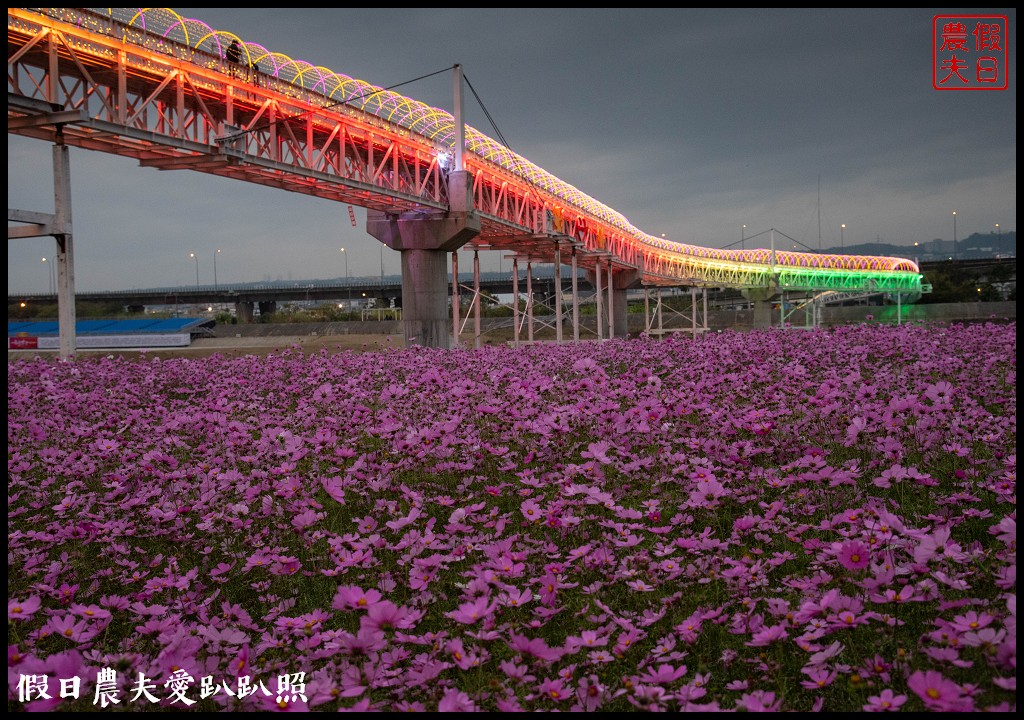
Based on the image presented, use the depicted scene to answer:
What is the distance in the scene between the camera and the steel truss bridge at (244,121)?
1522 centimetres

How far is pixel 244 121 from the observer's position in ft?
66.2

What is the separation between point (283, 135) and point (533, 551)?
19.7m

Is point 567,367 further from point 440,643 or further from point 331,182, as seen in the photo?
point 331,182

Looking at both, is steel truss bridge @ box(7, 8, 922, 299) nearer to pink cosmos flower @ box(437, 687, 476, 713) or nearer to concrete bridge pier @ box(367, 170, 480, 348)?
concrete bridge pier @ box(367, 170, 480, 348)

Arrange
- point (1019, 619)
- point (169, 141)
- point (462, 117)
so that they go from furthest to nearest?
point (462, 117), point (169, 141), point (1019, 619)

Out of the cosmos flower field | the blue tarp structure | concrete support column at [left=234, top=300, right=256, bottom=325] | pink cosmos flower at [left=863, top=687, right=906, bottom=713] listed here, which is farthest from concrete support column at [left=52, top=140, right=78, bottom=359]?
concrete support column at [left=234, top=300, right=256, bottom=325]

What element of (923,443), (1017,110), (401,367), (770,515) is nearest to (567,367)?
(401,367)

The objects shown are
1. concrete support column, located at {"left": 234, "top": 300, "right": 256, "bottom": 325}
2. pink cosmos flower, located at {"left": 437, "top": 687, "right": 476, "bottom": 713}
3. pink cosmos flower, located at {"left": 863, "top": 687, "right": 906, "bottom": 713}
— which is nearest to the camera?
pink cosmos flower, located at {"left": 863, "top": 687, "right": 906, "bottom": 713}

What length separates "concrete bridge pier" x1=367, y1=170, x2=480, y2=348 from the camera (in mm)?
25922

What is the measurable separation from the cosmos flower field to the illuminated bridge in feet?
23.3

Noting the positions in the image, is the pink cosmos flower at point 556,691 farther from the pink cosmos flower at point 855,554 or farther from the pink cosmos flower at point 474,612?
the pink cosmos flower at point 855,554

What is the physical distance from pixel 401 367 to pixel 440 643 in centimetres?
740

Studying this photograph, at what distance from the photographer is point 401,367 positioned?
9.58 meters

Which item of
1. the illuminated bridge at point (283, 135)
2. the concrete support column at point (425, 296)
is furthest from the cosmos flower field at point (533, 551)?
the concrete support column at point (425, 296)
